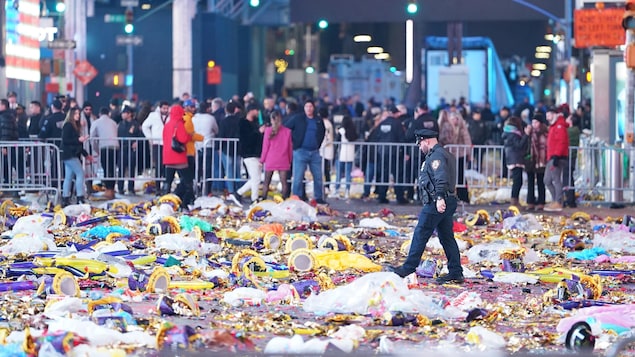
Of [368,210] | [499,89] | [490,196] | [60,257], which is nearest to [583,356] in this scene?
[60,257]

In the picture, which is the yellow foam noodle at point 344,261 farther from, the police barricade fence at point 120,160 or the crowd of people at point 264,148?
the police barricade fence at point 120,160

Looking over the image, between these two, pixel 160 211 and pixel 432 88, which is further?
pixel 432 88

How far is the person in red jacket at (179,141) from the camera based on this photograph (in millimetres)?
23938

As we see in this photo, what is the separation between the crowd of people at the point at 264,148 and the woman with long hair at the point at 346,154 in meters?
0.02

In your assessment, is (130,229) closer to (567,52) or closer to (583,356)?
(583,356)

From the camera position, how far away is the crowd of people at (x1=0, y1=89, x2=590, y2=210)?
2486cm

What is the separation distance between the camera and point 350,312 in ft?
43.0

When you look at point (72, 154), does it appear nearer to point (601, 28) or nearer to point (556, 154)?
point (556, 154)

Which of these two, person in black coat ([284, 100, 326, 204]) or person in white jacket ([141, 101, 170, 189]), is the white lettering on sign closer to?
person in white jacket ([141, 101, 170, 189])

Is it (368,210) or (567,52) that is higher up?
(567,52)

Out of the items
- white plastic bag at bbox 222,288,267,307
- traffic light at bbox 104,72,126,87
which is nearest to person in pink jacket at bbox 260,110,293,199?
white plastic bag at bbox 222,288,267,307

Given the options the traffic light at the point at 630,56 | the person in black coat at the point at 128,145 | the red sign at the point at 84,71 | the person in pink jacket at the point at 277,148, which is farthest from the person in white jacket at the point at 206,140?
the red sign at the point at 84,71

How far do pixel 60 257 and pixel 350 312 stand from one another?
4314 millimetres

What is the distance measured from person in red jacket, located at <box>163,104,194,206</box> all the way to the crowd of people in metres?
0.02
